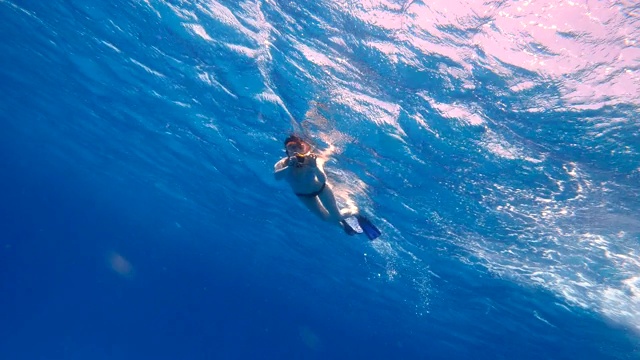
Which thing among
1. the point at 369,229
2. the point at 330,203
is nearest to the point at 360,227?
the point at 369,229

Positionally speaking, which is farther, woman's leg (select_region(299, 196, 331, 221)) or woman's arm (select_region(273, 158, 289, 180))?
woman's leg (select_region(299, 196, 331, 221))

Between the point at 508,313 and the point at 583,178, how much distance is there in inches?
780

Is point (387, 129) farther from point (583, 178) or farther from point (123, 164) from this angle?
point (123, 164)

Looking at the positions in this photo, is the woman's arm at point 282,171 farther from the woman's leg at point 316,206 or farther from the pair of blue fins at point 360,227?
the pair of blue fins at point 360,227

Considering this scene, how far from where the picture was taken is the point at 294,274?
152ft

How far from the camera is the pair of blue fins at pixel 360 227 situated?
32.5 ft

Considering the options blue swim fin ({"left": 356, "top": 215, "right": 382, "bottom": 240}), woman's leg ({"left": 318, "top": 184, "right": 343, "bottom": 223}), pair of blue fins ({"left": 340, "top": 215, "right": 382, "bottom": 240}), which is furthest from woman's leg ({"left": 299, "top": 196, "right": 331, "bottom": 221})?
blue swim fin ({"left": 356, "top": 215, "right": 382, "bottom": 240})

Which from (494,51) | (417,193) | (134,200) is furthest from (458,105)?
(134,200)

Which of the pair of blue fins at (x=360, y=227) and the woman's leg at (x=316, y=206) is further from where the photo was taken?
the woman's leg at (x=316, y=206)

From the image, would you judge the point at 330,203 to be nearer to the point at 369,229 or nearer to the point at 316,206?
the point at 316,206

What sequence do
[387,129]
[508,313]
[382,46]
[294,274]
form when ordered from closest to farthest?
1. [382,46]
2. [387,129]
3. [508,313]
4. [294,274]

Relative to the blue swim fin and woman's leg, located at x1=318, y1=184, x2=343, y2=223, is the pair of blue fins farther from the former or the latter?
woman's leg, located at x1=318, y1=184, x2=343, y2=223

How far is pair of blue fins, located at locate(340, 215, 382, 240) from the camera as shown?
32.5 feet

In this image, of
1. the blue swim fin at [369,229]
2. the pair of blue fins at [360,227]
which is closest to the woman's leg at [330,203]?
the pair of blue fins at [360,227]
